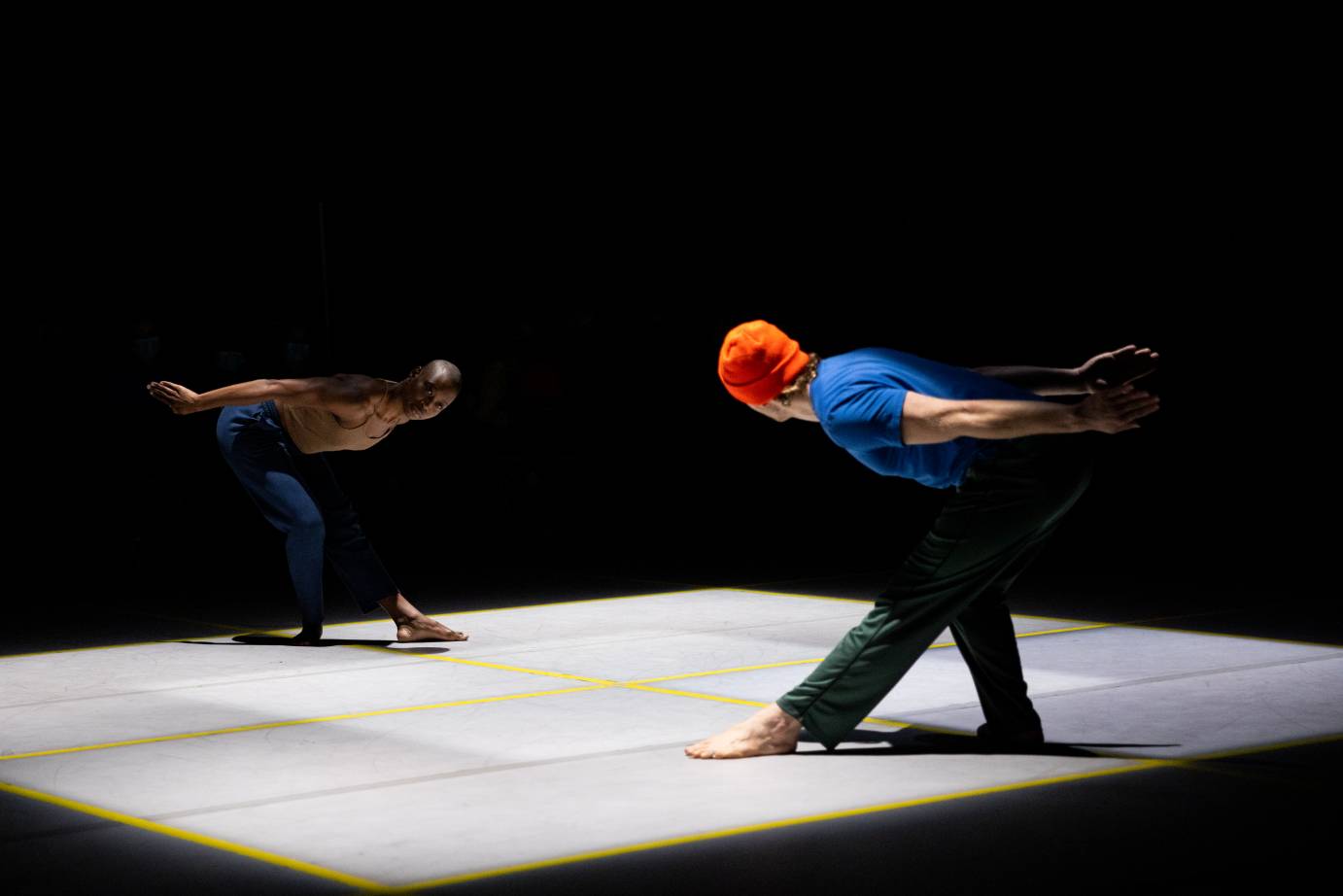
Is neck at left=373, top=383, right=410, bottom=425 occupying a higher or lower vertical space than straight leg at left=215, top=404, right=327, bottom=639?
higher

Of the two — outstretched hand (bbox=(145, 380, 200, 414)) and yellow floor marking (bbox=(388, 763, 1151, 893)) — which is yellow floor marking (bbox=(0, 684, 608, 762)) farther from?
yellow floor marking (bbox=(388, 763, 1151, 893))

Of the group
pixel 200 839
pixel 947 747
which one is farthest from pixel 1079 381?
pixel 200 839

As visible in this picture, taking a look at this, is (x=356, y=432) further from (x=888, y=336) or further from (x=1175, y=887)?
(x=888, y=336)

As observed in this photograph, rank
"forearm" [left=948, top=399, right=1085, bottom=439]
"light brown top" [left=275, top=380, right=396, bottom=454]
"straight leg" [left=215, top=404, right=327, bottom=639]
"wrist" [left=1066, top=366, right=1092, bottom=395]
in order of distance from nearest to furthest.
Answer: "forearm" [left=948, top=399, right=1085, bottom=439]
"wrist" [left=1066, top=366, right=1092, bottom=395]
"light brown top" [left=275, top=380, right=396, bottom=454]
"straight leg" [left=215, top=404, right=327, bottom=639]

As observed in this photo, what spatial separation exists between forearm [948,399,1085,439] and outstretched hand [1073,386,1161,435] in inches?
3.3

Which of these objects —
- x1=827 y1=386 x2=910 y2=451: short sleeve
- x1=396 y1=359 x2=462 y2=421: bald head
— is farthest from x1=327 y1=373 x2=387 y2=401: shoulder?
x1=827 y1=386 x2=910 y2=451: short sleeve

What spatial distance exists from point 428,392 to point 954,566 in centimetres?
308

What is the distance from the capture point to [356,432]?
8.14 m

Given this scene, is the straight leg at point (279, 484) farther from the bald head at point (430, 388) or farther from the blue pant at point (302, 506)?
the bald head at point (430, 388)

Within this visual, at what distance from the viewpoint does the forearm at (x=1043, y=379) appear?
5.61 metres

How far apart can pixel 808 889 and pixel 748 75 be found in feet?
37.6

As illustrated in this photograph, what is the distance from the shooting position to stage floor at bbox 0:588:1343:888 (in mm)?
4734

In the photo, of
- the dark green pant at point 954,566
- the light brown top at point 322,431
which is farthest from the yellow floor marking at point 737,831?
the light brown top at point 322,431

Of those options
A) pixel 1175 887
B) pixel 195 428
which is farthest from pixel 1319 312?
pixel 1175 887
